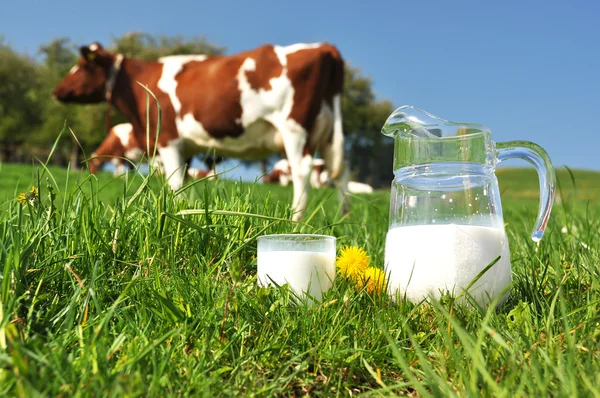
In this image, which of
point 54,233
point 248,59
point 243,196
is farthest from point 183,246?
point 248,59

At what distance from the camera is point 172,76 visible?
23.5ft

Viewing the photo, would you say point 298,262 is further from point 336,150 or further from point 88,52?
point 88,52

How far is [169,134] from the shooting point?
22.8 ft

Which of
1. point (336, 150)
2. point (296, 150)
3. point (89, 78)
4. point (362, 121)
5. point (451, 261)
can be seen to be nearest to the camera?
point (451, 261)

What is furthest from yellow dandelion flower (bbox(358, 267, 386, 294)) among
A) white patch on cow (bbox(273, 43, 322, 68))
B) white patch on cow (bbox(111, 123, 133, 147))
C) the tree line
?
the tree line

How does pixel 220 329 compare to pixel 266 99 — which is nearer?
pixel 220 329

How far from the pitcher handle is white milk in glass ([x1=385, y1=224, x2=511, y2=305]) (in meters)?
0.20

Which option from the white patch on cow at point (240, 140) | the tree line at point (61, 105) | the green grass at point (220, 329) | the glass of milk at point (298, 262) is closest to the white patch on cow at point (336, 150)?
the white patch on cow at point (240, 140)

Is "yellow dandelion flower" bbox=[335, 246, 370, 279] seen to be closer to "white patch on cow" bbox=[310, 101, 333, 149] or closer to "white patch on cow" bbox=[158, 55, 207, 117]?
"white patch on cow" bbox=[310, 101, 333, 149]

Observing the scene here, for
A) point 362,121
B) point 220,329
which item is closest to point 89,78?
point 220,329

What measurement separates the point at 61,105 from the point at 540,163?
118ft

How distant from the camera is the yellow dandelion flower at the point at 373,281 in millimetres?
1788

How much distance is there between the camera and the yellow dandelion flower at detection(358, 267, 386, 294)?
1.79 meters

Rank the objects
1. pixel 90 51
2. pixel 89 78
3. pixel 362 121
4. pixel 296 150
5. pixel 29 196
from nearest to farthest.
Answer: pixel 29 196
pixel 296 150
pixel 90 51
pixel 89 78
pixel 362 121
